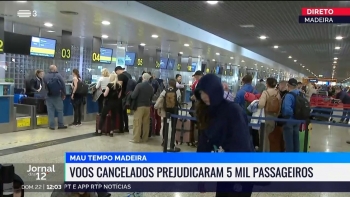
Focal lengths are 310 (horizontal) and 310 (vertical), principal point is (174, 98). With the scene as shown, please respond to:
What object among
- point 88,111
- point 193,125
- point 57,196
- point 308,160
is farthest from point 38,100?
point 308,160

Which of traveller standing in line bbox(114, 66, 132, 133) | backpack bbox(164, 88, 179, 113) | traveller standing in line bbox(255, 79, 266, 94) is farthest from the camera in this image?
traveller standing in line bbox(114, 66, 132, 133)

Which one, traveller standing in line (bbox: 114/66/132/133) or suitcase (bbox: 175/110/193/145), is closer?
suitcase (bbox: 175/110/193/145)

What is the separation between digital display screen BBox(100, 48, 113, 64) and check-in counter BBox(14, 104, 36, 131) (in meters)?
4.22

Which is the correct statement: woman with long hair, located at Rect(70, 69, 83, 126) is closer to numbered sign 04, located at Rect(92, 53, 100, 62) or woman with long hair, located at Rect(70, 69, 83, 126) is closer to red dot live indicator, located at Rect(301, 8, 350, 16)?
numbered sign 04, located at Rect(92, 53, 100, 62)

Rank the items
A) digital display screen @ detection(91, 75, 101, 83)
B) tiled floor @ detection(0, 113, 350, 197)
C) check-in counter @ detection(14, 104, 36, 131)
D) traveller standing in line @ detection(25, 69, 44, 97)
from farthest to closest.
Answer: digital display screen @ detection(91, 75, 101, 83)
traveller standing in line @ detection(25, 69, 44, 97)
check-in counter @ detection(14, 104, 36, 131)
tiled floor @ detection(0, 113, 350, 197)

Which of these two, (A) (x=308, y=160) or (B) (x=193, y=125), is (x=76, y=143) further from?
(A) (x=308, y=160)

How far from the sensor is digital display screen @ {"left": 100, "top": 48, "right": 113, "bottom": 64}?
11377 mm

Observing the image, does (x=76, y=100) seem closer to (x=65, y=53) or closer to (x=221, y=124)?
(x=65, y=53)

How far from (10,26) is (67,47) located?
1772 mm

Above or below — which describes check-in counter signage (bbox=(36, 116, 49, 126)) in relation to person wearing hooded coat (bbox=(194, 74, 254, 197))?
below

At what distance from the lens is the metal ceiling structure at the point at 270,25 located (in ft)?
6.83

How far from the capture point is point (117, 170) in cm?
181

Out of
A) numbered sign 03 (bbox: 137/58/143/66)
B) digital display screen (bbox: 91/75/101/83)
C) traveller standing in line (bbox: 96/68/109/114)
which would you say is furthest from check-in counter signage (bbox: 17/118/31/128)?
numbered sign 03 (bbox: 137/58/143/66)

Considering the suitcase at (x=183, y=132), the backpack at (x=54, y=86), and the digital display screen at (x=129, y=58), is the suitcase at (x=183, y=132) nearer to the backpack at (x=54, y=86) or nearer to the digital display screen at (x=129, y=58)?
the backpack at (x=54, y=86)
